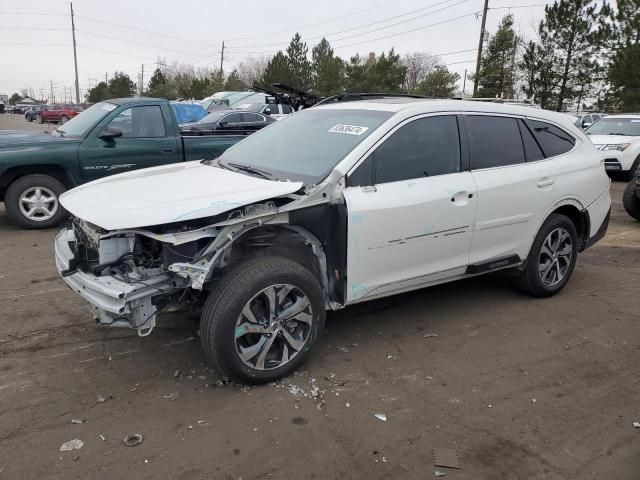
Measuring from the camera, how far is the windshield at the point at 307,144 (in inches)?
147

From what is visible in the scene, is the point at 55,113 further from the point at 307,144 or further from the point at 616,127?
the point at 307,144

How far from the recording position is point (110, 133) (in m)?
7.40

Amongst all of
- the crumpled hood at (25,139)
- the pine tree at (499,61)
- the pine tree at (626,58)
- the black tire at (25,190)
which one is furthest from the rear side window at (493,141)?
the pine tree at (499,61)

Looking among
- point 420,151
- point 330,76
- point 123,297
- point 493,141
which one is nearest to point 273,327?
point 123,297

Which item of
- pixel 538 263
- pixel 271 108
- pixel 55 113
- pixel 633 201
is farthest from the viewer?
pixel 55 113

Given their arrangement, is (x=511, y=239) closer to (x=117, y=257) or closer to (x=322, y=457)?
(x=322, y=457)

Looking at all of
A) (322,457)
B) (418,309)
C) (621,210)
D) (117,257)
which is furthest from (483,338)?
(621,210)

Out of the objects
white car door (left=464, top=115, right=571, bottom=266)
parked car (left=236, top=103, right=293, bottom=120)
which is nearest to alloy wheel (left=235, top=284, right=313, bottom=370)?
white car door (left=464, top=115, right=571, bottom=266)

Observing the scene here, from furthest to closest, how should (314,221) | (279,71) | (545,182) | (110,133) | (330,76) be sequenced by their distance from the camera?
(279,71), (330,76), (110,133), (545,182), (314,221)

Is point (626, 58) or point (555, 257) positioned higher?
point (626, 58)

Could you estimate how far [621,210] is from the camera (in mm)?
9758

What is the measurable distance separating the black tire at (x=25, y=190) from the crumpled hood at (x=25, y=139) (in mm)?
461

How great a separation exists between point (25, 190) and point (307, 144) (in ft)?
16.3

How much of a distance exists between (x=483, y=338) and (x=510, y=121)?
1.89 metres
